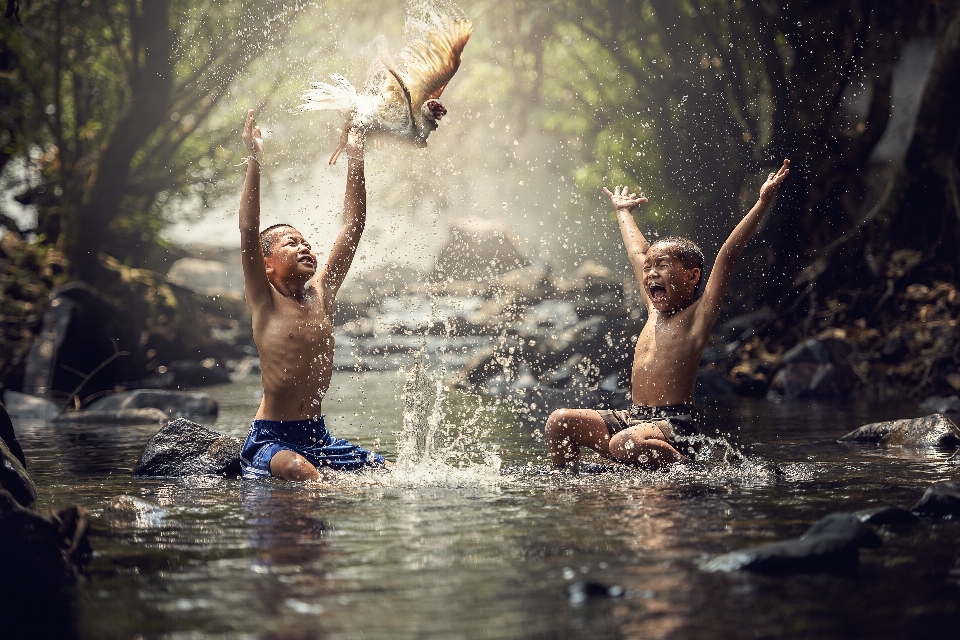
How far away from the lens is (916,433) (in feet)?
24.5

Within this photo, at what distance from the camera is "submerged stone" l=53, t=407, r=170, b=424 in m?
11.0

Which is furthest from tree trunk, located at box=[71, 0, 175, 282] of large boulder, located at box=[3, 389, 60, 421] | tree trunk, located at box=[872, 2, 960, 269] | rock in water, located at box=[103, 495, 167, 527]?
rock in water, located at box=[103, 495, 167, 527]

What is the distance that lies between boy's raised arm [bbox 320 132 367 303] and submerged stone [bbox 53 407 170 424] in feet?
16.4

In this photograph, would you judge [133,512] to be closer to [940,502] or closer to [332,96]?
[332,96]

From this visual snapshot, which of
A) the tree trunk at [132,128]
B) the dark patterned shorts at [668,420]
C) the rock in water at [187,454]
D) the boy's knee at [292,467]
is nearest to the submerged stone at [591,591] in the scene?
the boy's knee at [292,467]

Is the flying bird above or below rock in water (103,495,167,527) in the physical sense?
above

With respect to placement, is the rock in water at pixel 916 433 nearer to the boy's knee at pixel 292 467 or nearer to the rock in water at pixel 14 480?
the boy's knee at pixel 292 467

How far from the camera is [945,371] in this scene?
11648 mm

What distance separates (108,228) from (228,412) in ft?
24.6

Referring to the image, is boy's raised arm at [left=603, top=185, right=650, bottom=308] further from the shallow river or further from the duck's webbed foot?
the duck's webbed foot

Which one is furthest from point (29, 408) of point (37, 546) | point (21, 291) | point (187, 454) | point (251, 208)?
point (37, 546)

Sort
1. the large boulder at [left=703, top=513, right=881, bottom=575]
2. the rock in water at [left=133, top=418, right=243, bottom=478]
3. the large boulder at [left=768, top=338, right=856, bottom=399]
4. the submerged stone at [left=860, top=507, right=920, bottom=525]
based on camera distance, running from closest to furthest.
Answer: the large boulder at [left=703, top=513, right=881, bottom=575], the submerged stone at [left=860, top=507, right=920, bottom=525], the rock in water at [left=133, top=418, right=243, bottom=478], the large boulder at [left=768, top=338, right=856, bottom=399]

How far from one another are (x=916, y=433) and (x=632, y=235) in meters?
2.39

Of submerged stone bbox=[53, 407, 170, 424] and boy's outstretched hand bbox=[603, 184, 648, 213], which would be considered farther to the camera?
submerged stone bbox=[53, 407, 170, 424]
